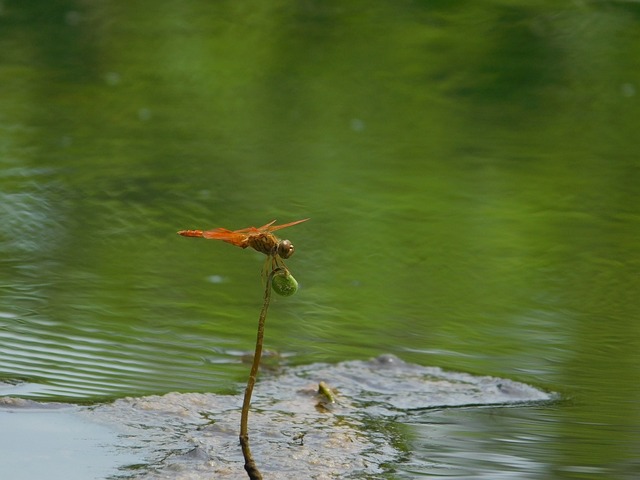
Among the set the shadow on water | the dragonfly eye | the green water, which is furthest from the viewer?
the green water

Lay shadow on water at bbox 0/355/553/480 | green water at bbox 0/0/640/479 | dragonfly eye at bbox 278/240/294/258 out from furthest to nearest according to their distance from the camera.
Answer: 1. green water at bbox 0/0/640/479
2. shadow on water at bbox 0/355/553/480
3. dragonfly eye at bbox 278/240/294/258

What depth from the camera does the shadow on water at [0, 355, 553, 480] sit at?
1.75 meters

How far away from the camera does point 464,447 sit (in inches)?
77.0

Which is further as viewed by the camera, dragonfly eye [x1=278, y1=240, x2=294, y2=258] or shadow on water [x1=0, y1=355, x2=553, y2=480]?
shadow on water [x1=0, y1=355, x2=553, y2=480]

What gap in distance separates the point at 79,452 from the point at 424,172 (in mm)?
3013

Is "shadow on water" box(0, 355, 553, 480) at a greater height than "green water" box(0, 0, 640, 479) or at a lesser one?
lesser

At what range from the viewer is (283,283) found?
1.55 metres

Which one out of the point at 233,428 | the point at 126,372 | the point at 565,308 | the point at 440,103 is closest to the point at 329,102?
the point at 440,103

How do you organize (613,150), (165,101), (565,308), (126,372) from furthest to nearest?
(165,101) < (613,150) < (565,308) < (126,372)

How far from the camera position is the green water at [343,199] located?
2.43 m

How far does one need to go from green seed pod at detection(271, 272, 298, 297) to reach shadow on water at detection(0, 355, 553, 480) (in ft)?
0.93

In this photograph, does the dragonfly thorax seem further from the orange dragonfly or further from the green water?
the green water

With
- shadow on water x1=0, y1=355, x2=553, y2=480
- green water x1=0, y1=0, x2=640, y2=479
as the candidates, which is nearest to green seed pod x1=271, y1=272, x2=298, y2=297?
shadow on water x1=0, y1=355, x2=553, y2=480

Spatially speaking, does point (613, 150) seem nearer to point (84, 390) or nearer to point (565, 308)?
point (565, 308)
